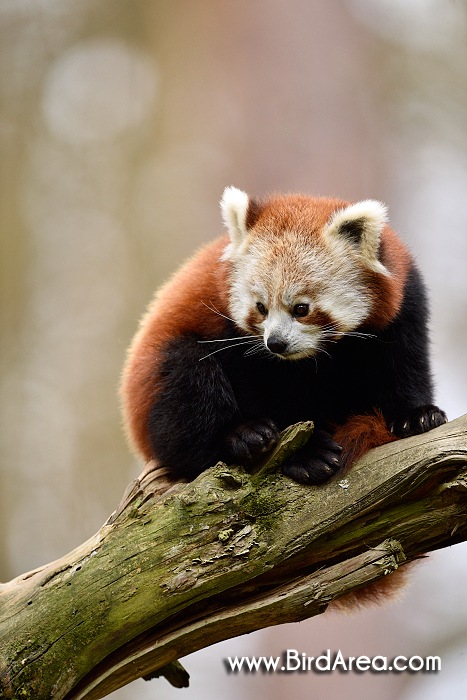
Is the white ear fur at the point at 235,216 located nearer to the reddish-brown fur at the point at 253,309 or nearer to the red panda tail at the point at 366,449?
the reddish-brown fur at the point at 253,309

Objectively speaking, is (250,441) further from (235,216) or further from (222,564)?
(235,216)

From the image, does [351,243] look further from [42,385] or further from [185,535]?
[42,385]

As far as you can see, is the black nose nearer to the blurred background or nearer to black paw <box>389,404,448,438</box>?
black paw <box>389,404,448,438</box>

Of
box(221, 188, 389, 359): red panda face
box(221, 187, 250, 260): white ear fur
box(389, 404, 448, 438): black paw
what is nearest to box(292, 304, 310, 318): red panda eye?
box(221, 188, 389, 359): red panda face

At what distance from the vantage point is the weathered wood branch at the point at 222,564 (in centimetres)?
336

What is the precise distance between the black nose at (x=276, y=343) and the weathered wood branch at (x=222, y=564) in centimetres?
41

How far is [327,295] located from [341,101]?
4323 mm

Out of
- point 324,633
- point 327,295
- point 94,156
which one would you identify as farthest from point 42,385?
point 327,295

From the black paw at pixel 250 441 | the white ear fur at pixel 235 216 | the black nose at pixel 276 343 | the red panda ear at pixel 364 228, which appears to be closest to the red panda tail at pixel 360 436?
the black paw at pixel 250 441

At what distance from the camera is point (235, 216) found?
4219mm

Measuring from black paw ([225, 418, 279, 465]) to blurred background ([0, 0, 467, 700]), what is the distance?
338 centimetres

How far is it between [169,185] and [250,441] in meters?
5.90

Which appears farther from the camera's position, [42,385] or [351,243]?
[42,385]

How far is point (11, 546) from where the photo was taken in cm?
851
